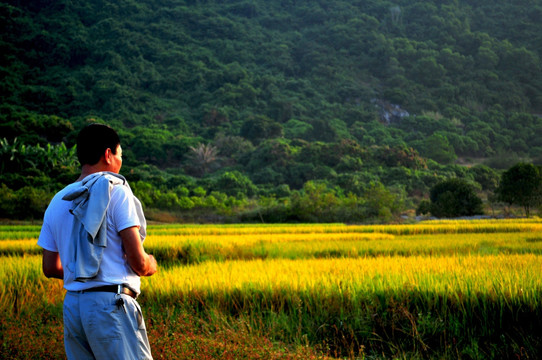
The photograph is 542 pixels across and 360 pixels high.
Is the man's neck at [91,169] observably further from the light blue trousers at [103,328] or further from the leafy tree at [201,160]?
the leafy tree at [201,160]

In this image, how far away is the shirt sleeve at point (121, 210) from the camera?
241 centimetres

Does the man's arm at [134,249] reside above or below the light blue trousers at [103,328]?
above

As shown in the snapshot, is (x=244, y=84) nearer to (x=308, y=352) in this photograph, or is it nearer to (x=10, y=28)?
(x=10, y=28)

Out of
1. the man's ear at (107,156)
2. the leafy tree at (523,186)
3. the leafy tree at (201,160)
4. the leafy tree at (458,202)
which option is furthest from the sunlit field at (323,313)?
the leafy tree at (201,160)

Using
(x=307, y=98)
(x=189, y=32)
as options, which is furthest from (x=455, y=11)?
(x=189, y=32)

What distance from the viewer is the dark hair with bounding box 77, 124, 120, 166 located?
101 inches

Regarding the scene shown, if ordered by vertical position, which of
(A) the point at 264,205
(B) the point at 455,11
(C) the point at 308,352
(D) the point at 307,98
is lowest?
(A) the point at 264,205

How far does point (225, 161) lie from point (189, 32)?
49733mm

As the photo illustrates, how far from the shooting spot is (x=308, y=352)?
3.79 meters

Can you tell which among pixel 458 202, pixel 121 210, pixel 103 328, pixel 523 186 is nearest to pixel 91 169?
pixel 121 210

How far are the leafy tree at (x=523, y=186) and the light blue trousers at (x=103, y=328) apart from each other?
27.3m

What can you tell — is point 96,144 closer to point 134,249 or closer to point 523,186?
point 134,249

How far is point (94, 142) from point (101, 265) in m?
0.67

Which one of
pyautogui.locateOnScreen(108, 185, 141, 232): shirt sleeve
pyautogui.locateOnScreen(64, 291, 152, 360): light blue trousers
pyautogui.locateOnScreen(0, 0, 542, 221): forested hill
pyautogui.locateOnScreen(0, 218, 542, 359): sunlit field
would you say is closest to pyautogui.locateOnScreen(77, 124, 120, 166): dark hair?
pyautogui.locateOnScreen(108, 185, 141, 232): shirt sleeve
